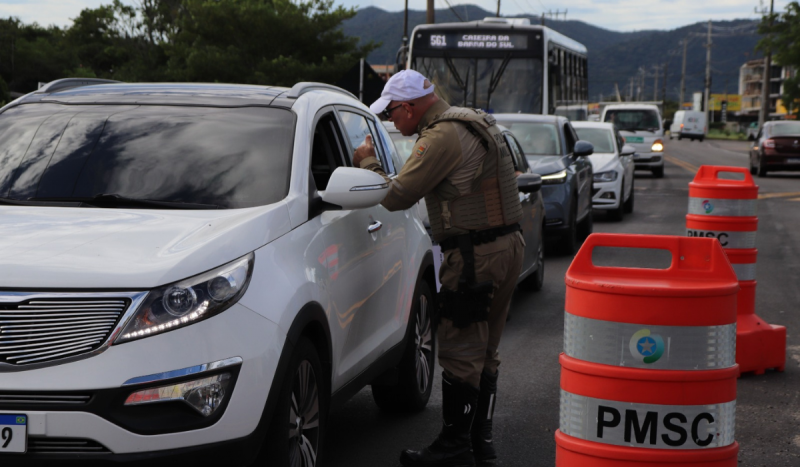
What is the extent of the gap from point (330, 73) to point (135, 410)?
37.2 meters

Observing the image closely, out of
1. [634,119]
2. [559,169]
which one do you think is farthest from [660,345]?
[634,119]

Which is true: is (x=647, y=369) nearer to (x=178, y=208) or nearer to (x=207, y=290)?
(x=207, y=290)

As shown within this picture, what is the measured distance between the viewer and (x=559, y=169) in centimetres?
1298

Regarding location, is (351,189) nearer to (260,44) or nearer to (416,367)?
(416,367)

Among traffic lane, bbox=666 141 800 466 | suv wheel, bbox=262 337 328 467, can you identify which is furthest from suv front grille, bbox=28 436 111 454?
traffic lane, bbox=666 141 800 466

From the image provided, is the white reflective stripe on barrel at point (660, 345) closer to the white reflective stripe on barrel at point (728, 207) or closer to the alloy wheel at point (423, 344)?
the alloy wheel at point (423, 344)

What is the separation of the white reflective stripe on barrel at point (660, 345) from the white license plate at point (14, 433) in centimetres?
175

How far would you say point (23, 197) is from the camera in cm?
434

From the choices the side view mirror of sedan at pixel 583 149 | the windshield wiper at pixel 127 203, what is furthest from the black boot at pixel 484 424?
the side view mirror of sedan at pixel 583 149

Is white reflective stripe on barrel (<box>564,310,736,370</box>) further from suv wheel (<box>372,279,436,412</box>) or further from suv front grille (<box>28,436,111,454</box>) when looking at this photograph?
suv wheel (<box>372,279,436,412</box>)

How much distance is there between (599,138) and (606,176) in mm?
1391

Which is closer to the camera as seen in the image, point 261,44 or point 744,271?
point 744,271

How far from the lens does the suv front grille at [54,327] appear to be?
3.24 meters

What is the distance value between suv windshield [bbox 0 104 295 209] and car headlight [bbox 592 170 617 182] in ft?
44.5
